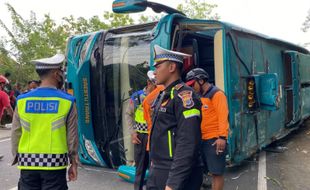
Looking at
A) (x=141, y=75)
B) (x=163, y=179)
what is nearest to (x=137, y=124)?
(x=141, y=75)

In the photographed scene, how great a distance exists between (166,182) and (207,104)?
6.72 ft

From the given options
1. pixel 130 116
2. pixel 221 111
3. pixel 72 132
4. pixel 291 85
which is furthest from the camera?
pixel 291 85

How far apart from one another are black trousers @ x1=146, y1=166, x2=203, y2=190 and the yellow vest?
86 cm

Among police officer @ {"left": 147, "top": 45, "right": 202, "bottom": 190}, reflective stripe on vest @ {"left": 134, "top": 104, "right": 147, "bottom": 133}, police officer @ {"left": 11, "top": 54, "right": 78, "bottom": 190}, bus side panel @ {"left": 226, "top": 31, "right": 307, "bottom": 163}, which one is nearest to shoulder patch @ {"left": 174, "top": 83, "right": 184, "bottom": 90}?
police officer @ {"left": 147, "top": 45, "right": 202, "bottom": 190}

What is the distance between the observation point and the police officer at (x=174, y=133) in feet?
7.50

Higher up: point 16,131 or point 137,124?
point 16,131

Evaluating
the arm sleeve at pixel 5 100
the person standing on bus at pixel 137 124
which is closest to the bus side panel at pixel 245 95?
the person standing on bus at pixel 137 124

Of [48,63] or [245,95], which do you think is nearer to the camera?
[48,63]

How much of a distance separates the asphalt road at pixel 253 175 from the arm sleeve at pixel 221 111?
1.39 m

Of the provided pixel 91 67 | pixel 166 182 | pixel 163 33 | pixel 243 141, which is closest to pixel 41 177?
pixel 166 182

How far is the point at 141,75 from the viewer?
552 centimetres

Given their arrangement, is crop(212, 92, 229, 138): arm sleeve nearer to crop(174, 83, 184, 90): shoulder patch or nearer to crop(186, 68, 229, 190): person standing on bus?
crop(186, 68, 229, 190): person standing on bus

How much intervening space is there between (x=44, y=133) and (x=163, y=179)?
1.10m

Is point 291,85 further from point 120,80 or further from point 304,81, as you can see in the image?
point 120,80
